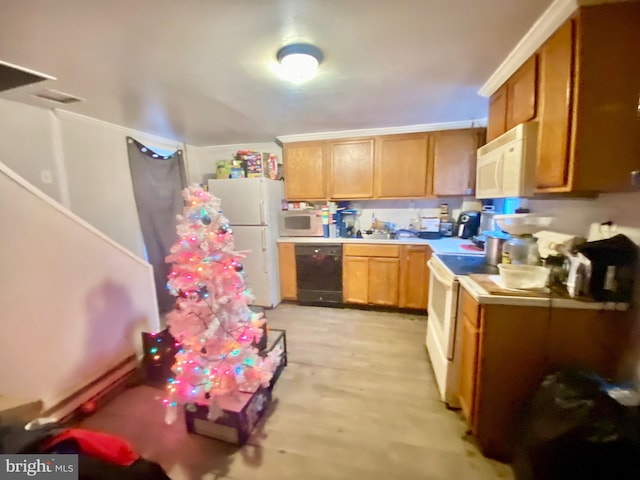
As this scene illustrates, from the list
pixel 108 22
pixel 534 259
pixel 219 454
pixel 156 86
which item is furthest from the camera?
pixel 156 86

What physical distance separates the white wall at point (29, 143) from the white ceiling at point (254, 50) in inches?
6.5

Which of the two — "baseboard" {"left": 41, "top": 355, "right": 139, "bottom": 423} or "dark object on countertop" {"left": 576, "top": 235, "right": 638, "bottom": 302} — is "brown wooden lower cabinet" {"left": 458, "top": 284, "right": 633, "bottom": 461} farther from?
"baseboard" {"left": 41, "top": 355, "right": 139, "bottom": 423}

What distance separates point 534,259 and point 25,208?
10.5 feet

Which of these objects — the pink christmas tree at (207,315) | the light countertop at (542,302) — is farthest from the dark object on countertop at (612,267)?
the pink christmas tree at (207,315)

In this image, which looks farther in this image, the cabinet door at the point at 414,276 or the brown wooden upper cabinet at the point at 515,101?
the cabinet door at the point at 414,276

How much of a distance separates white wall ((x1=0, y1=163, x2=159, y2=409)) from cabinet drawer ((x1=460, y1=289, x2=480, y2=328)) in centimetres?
259

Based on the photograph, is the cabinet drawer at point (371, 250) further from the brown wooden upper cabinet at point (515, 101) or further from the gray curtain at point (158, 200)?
the gray curtain at point (158, 200)

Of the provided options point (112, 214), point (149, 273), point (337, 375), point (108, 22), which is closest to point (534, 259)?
point (337, 375)

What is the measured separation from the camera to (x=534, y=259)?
1.91 m

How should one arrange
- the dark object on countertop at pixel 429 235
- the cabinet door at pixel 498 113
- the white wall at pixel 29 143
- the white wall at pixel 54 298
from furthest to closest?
the dark object on countertop at pixel 429 235
the white wall at pixel 29 143
the cabinet door at pixel 498 113
the white wall at pixel 54 298

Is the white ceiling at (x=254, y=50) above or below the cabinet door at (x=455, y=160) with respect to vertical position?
above

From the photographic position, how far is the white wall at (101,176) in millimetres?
2824

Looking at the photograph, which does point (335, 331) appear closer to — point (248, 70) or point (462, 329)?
point (462, 329)

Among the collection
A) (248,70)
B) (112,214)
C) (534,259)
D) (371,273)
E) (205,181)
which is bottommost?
(371,273)
